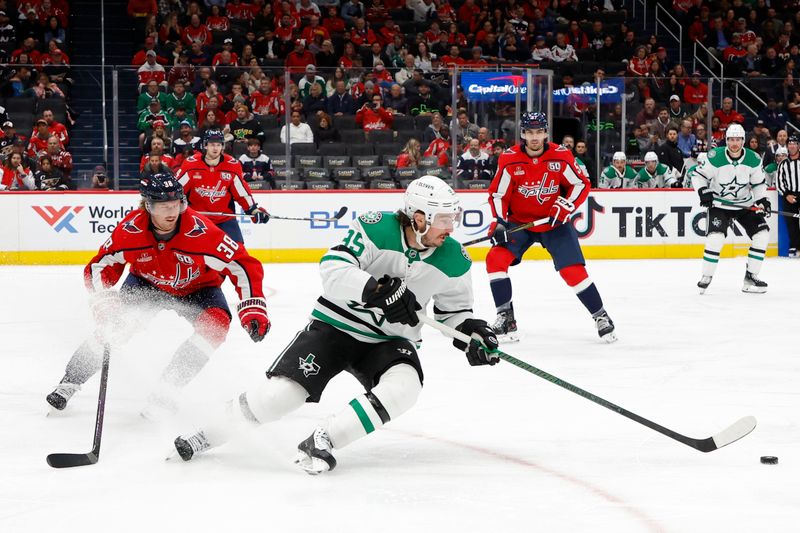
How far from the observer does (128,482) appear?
339cm

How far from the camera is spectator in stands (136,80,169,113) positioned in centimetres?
1067

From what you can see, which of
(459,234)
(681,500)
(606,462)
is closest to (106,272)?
(606,462)

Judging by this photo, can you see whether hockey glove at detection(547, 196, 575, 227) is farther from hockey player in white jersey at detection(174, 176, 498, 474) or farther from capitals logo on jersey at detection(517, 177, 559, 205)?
hockey player in white jersey at detection(174, 176, 498, 474)

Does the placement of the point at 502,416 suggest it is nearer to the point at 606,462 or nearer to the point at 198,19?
the point at 606,462

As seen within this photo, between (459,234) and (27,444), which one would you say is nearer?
(27,444)

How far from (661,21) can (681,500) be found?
1427 cm

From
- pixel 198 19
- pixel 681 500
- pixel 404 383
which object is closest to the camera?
pixel 681 500

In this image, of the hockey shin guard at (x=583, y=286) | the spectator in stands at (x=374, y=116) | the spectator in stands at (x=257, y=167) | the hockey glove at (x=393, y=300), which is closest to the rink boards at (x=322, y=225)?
the spectator in stands at (x=257, y=167)

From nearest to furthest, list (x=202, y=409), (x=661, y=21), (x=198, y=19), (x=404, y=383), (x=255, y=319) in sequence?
(x=404, y=383) → (x=255, y=319) → (x=202, y=409) → (x=198, y=19) → (x=661, y=21)

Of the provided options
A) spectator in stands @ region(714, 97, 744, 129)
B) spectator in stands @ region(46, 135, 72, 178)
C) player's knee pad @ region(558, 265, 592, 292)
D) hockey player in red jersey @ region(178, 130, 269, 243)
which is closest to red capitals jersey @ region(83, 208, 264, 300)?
player's knee pad @ region(558, 265, 592, 292)

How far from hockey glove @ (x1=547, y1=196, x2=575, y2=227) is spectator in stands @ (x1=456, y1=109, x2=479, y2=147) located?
4908mm

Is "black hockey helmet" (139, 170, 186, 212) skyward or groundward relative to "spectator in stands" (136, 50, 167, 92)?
groundward

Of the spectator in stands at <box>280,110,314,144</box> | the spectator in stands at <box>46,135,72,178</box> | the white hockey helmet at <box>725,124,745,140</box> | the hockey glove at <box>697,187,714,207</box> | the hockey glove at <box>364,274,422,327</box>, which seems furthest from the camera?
the spectator in stands at <box>280,110,314,144</box>

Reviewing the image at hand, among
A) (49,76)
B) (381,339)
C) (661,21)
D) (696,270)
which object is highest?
(661,21)
